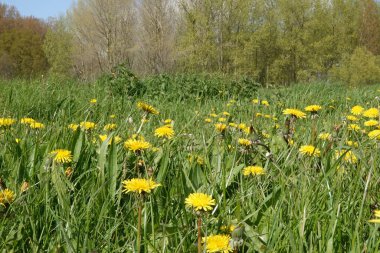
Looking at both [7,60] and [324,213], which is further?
[7,60]

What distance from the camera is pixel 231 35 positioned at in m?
22.6

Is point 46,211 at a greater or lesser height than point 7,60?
lesser

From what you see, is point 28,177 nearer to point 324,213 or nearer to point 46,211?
point 46,211

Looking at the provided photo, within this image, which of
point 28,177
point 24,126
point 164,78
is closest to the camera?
point 28,177

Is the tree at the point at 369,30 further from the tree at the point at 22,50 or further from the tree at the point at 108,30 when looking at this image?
the tree at the point at 22,50

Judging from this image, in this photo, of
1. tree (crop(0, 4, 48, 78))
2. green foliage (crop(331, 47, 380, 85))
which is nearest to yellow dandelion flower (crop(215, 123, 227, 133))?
green foliage (crop(331, 47, 380, 85))

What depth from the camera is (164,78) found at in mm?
6020

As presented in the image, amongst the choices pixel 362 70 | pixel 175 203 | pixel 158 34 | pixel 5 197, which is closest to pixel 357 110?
pixel 175 203

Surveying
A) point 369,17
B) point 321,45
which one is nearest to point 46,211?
point 321,45

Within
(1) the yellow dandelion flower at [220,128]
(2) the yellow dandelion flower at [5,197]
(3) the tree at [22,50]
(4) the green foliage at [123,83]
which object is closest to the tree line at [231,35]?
(3) the tree at [22,50]

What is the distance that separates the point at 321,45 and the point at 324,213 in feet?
74.2

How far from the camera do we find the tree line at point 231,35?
70.3ft

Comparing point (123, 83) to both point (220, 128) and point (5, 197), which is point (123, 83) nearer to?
point (220, 128)

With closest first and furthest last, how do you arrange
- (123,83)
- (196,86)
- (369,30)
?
(123,83), (196,86), (369,30)
